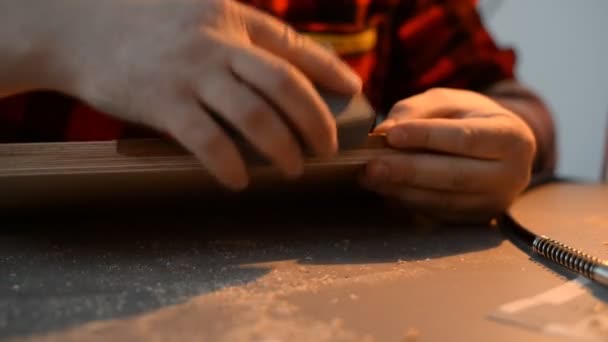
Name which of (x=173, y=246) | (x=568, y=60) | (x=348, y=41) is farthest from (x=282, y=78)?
(x=568, y=60)

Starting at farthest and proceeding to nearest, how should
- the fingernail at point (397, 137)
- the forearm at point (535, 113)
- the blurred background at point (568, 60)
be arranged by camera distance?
the blurred background at point (568, 60)
the forearm at point (535, 113)
the fingernail at point (397, 137)

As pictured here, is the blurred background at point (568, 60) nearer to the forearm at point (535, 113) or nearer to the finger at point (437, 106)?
the forearm at point (535, 113)

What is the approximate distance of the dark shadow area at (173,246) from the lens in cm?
31

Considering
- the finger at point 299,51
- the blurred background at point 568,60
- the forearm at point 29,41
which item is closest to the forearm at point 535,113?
the finger at point 299,51

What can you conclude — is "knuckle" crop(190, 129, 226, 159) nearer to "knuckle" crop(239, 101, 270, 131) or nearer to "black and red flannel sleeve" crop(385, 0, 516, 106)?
"knuckle" crop(239, 101, 270, 131)

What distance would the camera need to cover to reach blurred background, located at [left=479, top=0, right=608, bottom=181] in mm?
1130

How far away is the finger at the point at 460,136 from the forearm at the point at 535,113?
0.51 ft

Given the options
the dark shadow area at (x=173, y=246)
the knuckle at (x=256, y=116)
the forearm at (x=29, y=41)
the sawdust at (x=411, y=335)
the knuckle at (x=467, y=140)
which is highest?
the forearm at (x=29, y=41)

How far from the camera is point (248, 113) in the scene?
1.07 feet

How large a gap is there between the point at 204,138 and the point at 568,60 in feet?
3.28

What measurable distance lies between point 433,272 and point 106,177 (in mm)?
189

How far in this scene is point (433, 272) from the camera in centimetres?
36

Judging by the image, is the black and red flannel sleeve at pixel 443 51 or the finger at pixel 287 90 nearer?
the finger at pixel 287 90

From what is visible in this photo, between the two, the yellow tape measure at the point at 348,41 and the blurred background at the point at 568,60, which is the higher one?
the yellow tape measure at the point at 348,41
